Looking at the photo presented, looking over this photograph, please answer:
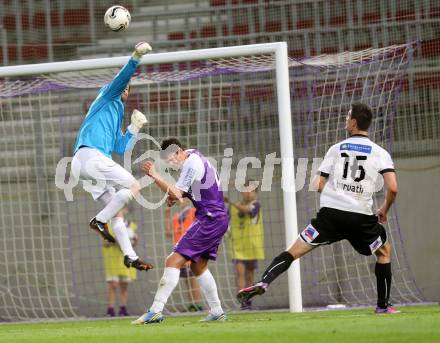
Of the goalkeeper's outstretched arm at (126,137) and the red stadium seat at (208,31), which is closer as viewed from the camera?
the goalkeeper's outstretched arm at (126,137)

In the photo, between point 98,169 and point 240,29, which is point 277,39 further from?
point 98,169

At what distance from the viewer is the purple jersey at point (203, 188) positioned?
9.37 meters

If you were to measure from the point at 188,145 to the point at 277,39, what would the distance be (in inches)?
136

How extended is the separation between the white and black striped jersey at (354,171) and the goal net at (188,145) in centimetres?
362

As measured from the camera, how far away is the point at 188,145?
13984 millimetres

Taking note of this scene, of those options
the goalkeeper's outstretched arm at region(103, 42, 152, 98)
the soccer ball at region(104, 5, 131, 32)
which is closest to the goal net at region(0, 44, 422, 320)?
the soccer ball at region(104, 5, 131, 32)

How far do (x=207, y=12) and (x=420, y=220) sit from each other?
17.8 feet

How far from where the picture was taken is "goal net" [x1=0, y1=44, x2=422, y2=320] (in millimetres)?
13125

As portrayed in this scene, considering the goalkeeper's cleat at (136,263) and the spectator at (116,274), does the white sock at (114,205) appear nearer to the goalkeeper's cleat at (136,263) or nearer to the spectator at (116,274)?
the goalkeeper's cleat at (136,263)

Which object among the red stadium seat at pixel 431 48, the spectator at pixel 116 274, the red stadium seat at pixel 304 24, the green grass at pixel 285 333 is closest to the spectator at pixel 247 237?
the spectator at pixel 116 274

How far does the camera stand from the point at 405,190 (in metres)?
15.4

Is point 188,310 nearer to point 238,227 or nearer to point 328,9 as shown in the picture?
point 238,227

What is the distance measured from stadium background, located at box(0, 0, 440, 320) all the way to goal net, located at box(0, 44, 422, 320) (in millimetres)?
96

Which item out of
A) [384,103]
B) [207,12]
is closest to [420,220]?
[384,103]
